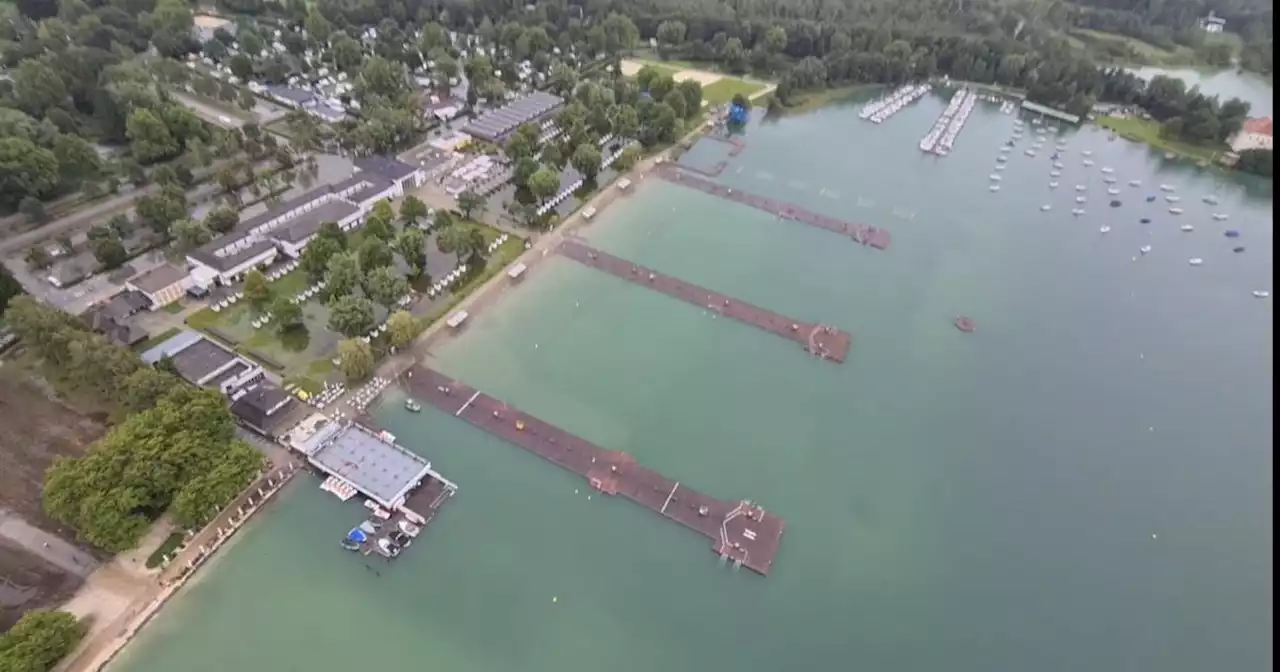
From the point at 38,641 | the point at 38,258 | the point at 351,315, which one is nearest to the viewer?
the point at 38,641

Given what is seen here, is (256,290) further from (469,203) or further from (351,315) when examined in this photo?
(469,203)

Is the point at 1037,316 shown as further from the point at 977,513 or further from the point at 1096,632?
the point at 1096,632

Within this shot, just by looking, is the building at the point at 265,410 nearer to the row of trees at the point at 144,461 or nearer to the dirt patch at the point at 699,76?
the row of trees at the point at 144,461

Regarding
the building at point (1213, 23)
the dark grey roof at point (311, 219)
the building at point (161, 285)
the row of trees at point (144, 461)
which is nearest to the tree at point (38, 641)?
the row of trees at point (144, 461)

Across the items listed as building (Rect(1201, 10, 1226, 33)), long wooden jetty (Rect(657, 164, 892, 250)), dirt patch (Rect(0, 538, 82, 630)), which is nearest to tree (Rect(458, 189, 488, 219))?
long wooden jetty (Rect(657, 164, 892, 250))

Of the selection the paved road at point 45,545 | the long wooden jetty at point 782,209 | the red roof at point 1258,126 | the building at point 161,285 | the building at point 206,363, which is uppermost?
the red roof at point 1258,126

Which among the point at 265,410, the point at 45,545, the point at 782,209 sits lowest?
the point at 45,545

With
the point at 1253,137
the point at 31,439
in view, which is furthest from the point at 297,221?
the point at 1253,137
